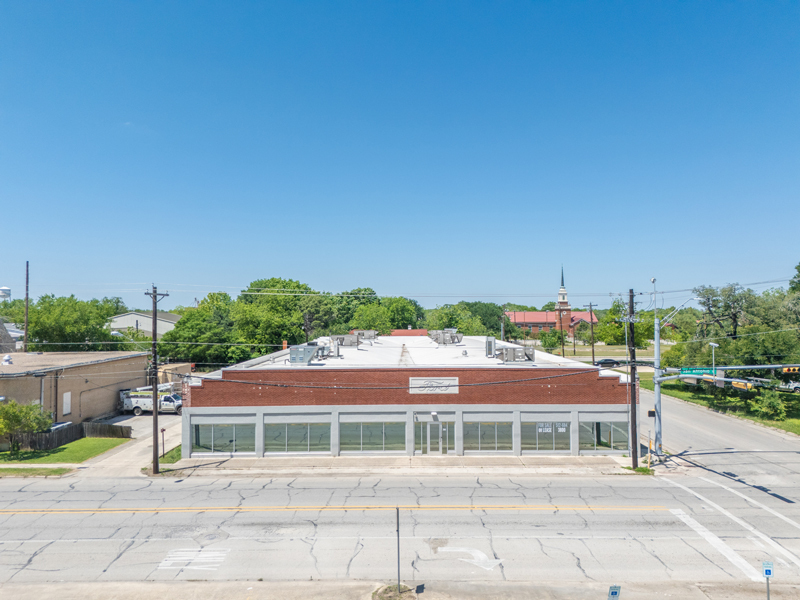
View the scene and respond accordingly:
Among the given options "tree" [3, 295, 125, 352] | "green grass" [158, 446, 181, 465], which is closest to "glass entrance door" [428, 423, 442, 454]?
"green grass" [158, 446, 181, 465]

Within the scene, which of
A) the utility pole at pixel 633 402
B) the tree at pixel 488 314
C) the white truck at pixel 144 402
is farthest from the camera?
the tree at pixel 488 314

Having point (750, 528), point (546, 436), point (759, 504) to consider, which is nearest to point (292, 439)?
point (546, 436)

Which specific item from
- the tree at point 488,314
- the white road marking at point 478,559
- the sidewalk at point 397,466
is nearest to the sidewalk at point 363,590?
the white road marking at point 478,559

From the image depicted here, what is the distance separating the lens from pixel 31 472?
2412 cm

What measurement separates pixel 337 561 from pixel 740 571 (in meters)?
12.4

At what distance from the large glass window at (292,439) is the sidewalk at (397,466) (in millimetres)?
586

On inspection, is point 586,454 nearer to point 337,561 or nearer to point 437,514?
point 437,514

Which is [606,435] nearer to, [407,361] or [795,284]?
[407,361]

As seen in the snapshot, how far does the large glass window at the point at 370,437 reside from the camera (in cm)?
2711

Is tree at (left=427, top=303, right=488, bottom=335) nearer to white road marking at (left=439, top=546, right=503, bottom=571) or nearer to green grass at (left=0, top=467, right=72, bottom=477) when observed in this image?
green grass at (left=0, top=467, right=72, bottom=477)

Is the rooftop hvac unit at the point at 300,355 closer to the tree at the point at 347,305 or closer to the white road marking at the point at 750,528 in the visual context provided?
the white road marking at the point at 750,528

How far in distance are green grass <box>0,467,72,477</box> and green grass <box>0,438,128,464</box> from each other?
5.06 ft

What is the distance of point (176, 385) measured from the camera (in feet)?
140

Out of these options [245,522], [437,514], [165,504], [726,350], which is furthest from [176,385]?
[726,350]
